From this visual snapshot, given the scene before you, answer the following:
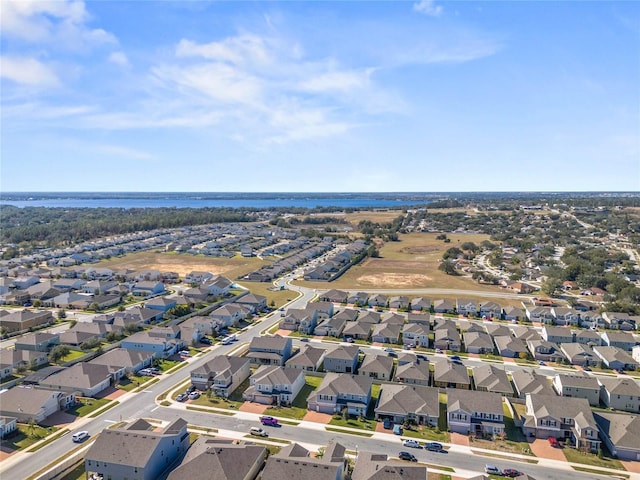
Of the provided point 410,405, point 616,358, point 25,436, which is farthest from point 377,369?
point 25,436

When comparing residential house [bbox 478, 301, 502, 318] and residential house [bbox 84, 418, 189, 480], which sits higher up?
residential house [bbox 84, 418, 189, 480]

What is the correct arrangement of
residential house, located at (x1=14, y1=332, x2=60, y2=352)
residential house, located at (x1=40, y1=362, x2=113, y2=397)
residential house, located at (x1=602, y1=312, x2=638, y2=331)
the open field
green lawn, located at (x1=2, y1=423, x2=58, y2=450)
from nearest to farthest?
green lawn, located at (x1=2, y1=423, x2=58, y2=450), residential house, located at (x1=40, y1=362, x2=113, y2=397), residential house, located at (x1=14, y1=332, x2=60, y2=352), residential house, located at (x1=602, y1=312, x2=638, y2=331), the open field

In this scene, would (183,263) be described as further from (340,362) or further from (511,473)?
(511,473)

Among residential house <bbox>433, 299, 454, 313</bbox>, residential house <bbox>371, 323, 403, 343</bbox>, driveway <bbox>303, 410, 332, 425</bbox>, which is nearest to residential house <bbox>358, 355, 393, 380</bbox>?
driveway <bbox>303, 410, 332, 425</bbox>

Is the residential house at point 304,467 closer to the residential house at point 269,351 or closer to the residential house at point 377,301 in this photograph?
the residential house at point 269,351

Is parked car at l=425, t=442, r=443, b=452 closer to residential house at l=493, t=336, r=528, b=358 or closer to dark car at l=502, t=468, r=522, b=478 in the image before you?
dark car at l=502, t=468, r=522, b=478

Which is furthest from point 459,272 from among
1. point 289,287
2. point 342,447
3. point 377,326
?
point 342,447
